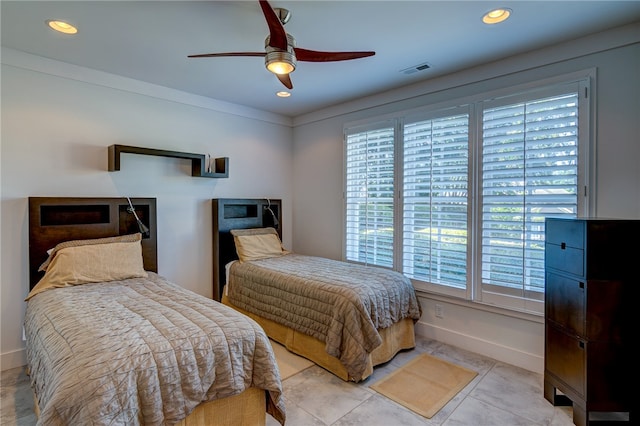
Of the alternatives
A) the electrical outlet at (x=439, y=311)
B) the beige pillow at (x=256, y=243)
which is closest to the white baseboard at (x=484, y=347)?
the electrical outlet at (x=439, y=311)

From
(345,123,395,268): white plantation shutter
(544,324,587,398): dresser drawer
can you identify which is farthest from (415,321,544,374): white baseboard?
(345,123,395,268): white plantation shutter

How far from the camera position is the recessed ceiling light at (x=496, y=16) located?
6.98 ft

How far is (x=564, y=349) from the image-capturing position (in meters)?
2.16

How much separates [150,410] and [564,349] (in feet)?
8.27

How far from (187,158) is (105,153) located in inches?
30.6

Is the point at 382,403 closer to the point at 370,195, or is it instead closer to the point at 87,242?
the point at 370,195

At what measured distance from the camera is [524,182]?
Result: 8.77 ft

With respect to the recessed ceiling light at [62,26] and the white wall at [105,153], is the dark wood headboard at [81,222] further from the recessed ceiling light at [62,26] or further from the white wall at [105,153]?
the recessed ceiling light at [62,26]

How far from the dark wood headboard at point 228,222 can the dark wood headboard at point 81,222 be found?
0.70 meters

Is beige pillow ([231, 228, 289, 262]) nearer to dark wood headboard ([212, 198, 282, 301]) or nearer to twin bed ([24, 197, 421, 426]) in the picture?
twin bed ([24, 197, 421, 426])

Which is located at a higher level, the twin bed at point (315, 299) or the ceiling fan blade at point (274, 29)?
the ceiling fan blade at point (274, 29)

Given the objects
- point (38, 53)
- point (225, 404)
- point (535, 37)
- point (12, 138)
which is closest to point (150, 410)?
point (225, 404)

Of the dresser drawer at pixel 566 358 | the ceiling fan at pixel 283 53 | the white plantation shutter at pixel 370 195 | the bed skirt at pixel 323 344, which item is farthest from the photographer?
Answer: the white plantation shutter at pixel 370 195

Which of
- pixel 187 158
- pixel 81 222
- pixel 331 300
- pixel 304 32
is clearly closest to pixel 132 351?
pixel 331 300
